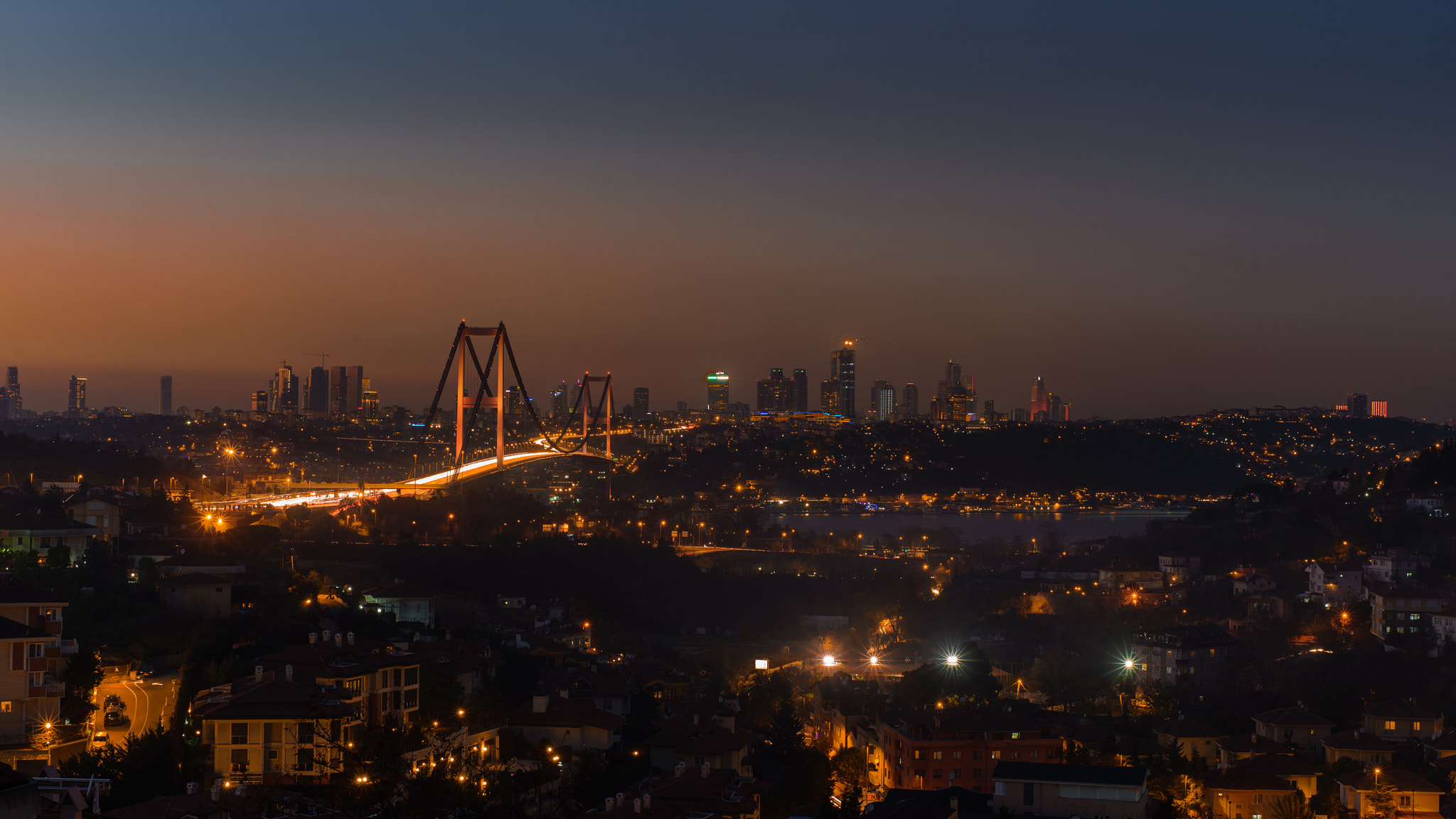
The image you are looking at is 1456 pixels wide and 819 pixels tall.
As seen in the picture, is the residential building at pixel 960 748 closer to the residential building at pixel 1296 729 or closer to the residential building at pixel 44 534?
the residential building at pixel 1296 729

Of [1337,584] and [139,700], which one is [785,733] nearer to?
[139,700]

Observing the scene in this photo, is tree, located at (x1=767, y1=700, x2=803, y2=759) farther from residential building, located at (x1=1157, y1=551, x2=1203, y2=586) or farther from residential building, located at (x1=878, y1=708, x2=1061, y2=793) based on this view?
residential building, located at (x1=1157, y1=551, x2=1203, y2=586)

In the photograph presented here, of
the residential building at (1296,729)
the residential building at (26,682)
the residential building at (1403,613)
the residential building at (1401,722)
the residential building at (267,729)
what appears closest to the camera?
the residential building at (267,729)

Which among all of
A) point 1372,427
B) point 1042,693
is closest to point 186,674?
point 1042,693

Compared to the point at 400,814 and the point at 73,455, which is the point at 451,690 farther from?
the point at 73,455

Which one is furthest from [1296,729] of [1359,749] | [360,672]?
[360,672]

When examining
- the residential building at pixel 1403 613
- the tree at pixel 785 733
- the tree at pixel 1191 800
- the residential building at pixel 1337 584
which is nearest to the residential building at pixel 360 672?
the tree at pixel 785 733
